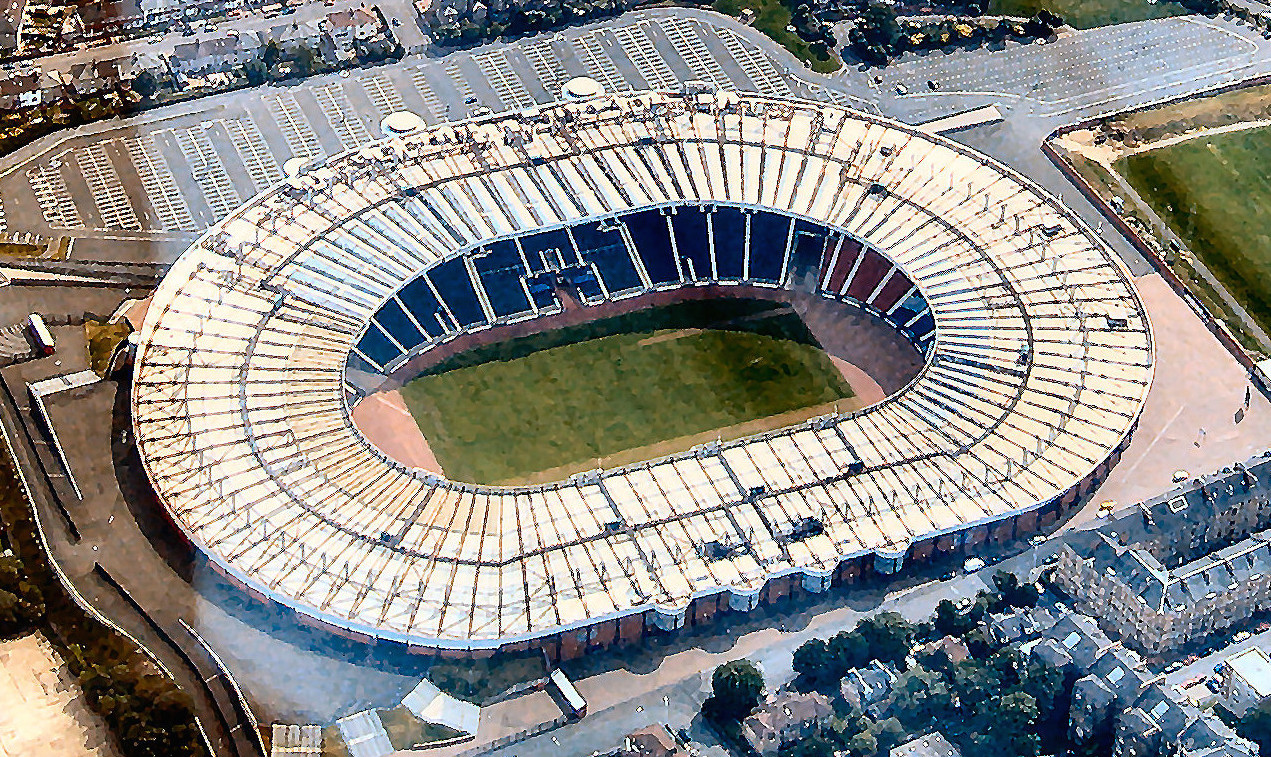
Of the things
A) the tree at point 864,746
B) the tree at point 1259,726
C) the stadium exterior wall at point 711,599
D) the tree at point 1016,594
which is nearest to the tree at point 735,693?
the stadium exterior wall at point 711,599

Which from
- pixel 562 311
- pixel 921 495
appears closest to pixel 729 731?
pixel 921 495

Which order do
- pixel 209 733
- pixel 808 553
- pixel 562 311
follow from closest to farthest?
1. pixel 209 733
2. pixel 808 553
3. pixel 562 311

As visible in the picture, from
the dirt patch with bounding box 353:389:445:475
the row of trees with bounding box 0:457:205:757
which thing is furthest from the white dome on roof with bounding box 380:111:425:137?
the row of trees with bounding box 0:457:205:757

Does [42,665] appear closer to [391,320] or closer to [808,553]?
[391,320]

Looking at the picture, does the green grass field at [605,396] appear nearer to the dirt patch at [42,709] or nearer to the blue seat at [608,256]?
the blue seat at [608,256]

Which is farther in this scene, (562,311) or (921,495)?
(562,311)

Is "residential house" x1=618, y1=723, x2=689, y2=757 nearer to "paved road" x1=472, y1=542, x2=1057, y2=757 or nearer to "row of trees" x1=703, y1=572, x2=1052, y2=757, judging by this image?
"paved road" x1=472, y1=542, x2=1057, y2=757
